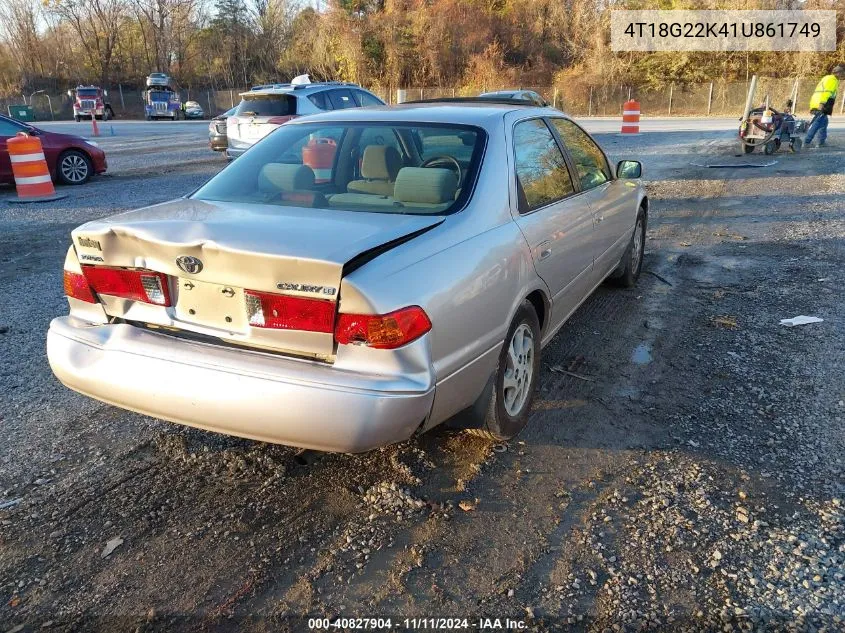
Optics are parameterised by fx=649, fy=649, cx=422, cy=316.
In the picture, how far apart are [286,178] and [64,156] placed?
10728mm

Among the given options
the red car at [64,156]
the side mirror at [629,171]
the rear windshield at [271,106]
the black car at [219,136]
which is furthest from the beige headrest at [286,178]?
the black car at [219,136]

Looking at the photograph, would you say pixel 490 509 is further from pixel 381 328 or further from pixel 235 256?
pixel 235 256

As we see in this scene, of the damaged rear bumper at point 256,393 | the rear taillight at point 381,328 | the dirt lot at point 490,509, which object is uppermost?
the rear taillight at point 381,328

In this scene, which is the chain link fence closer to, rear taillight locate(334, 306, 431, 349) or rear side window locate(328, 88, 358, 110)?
rear side window locate(328, 88, 358, 110)

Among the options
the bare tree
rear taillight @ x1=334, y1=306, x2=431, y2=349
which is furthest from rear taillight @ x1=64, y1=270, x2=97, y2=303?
the bare tree

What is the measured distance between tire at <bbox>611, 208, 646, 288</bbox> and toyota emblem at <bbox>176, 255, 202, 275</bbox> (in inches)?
152

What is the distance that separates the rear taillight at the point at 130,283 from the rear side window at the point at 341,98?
10990 millimetres

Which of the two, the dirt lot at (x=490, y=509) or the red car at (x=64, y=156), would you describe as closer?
the dirt lot at (x=490, y=509)

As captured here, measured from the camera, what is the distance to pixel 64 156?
12148mm

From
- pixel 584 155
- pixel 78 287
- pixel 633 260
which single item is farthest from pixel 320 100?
pixel 78 287

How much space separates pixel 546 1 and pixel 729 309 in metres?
51.8

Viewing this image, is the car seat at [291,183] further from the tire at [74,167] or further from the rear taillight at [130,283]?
the tire at [74,167]

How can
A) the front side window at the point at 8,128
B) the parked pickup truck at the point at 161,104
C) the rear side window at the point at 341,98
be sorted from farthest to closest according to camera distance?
the parked pickup truck at the point at 161,104 < the rear side window at the point at 341,98 < the front side window at the point at 8,128

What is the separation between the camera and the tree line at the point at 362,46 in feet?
137
